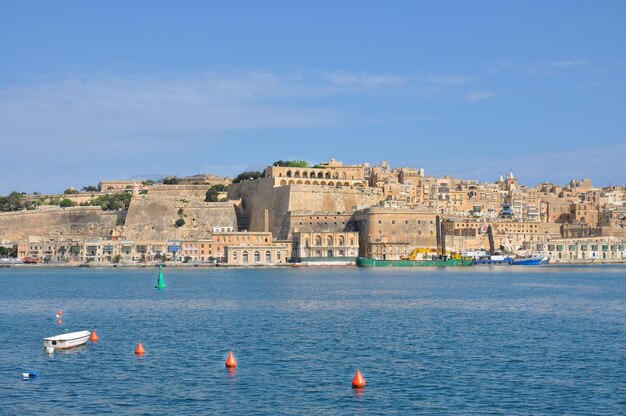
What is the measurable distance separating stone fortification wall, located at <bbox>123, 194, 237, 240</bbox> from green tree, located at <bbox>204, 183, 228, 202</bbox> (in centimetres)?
595

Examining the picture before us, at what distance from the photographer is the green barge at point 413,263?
196 feet

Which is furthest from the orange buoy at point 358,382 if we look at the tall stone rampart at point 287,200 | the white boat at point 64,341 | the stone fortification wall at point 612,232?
the stone fortification wall at point 612,232

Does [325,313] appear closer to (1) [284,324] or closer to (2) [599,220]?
(1) [284,324]

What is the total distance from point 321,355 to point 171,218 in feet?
162

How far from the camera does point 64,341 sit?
694 inches

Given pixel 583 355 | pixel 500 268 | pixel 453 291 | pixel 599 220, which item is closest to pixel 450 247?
pixel 500 268

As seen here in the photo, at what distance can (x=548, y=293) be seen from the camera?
3412 cm

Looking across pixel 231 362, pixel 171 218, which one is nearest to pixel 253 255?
pixel 171 218

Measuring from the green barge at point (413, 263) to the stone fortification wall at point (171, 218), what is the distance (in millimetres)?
10843

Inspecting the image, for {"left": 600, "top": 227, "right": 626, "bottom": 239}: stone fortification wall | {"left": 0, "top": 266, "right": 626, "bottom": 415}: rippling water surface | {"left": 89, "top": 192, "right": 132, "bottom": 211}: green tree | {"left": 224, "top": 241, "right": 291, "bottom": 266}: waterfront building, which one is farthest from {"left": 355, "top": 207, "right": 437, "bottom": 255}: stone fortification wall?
{"left": 0, "top": 266, "right": 626, "bottom": 415}: rippling water surface

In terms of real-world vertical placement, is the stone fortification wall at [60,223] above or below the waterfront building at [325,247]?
above

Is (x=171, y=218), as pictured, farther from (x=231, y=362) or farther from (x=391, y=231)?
(x=231, y=362)

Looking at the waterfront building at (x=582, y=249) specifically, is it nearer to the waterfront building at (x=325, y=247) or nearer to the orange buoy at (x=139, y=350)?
the waterfront building at (x=325, y=247)

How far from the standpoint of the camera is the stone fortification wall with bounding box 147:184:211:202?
7319cm
